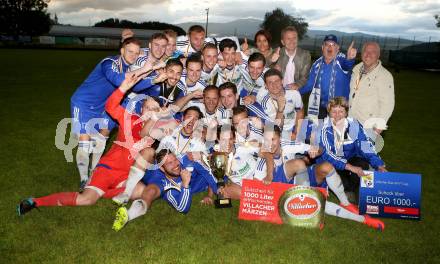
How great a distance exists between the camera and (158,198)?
5.02 meters

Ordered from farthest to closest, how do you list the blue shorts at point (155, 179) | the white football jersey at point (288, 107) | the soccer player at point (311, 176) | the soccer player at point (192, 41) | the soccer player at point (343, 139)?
the soccer player at point (192, 41), the white football jersey at point (288, 107), the soccer player at point (343, 139), the blue shorts at point (155, 179), the soccer player at point (311, 176)

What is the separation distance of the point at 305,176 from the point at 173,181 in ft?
5.62

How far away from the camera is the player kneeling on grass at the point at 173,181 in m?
4.52

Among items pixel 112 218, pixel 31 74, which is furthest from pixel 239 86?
pixel 31 74

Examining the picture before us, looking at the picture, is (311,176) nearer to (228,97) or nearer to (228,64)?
(228,97)

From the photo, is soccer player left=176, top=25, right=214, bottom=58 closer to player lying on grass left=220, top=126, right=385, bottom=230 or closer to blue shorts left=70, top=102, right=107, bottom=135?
blue shorts left=70, top=102, right=107, bottom=135

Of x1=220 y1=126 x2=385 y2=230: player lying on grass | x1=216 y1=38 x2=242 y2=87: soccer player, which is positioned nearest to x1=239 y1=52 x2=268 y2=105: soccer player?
x1=216 y1=38 x2=242 y2=87: soccer player

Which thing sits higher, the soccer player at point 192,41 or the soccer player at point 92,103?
the soccer player at point 192,41

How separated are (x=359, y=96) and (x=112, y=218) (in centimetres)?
412

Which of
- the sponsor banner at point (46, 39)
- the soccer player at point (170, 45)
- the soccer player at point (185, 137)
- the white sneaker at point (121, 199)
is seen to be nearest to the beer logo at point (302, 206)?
the soccer player at point (185, 137)

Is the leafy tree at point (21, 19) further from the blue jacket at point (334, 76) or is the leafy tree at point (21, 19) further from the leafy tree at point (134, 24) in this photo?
the blue jacket at point (334, 76)

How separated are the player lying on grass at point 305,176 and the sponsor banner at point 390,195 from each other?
0.59 ft

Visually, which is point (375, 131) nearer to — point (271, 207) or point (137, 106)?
point (271, 207)

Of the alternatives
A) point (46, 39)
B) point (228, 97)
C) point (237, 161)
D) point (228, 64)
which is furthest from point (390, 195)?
point (46, 39)
